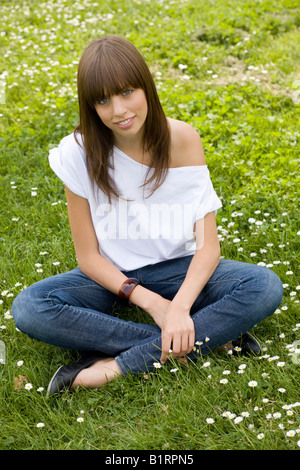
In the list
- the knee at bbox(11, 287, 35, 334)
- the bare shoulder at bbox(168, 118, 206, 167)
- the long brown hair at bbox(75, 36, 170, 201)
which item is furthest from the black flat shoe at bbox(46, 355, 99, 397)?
the bare shoulder at bbox(168, 118, 206, 167)

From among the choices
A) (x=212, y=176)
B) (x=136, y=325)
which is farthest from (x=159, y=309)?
(x=212, y=176)

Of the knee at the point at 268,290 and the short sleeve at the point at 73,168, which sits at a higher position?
the short sleeve at the point at 73,168

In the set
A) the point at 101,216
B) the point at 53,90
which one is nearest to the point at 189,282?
the point at 101,216

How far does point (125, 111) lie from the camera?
2.49m

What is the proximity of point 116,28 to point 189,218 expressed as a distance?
172 inches

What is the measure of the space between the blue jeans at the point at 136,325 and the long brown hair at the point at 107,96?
0.50 m

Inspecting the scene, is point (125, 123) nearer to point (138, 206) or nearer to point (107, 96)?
point (107, 96)

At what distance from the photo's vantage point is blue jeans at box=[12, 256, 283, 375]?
2.57 meters

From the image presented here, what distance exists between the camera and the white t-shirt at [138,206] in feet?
8.99

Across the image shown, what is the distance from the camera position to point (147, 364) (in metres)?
2.59

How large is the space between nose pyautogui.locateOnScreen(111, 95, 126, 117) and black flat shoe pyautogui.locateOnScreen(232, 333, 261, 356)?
3.45 ft

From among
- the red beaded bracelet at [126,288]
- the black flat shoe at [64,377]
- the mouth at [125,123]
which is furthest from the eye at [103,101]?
the black flat shoe at [64,377]

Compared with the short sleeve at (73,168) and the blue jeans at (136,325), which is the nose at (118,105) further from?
the blue jeans at (136,325)

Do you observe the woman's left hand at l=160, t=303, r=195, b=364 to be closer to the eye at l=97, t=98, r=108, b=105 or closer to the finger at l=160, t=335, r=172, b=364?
the finger at l=160, t=335, r=172, b=364
